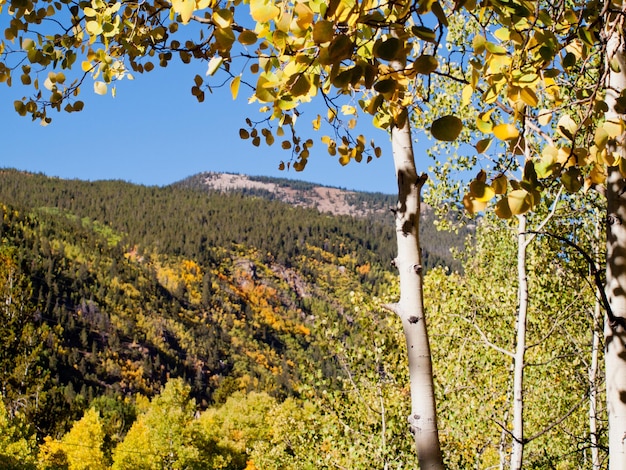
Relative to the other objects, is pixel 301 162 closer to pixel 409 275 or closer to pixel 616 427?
pixel 409 275

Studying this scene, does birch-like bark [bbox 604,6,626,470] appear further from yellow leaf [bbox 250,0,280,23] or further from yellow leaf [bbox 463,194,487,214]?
yellow leaf [bbox 250,0,280,23]

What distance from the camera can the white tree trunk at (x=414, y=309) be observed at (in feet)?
5.91

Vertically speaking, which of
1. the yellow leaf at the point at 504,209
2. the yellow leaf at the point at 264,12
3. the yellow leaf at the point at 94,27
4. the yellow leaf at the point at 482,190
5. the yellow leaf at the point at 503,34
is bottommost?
the yellow leaf at the point at 504,209

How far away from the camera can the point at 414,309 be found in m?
1.88

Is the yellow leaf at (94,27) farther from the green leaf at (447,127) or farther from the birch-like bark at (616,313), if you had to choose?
the birch-like bark at (616,313)

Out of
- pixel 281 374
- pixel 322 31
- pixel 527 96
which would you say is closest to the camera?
pixel 322 31

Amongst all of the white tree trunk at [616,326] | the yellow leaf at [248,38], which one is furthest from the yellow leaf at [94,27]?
the white tree trunk at [616,326]

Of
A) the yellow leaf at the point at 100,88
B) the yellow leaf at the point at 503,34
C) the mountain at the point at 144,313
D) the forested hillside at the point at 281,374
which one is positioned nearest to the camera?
the yellow leaf at the point at 503,34

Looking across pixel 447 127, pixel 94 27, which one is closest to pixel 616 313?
pixel 447 127

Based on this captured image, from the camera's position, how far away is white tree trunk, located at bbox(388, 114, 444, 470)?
180 centimetres

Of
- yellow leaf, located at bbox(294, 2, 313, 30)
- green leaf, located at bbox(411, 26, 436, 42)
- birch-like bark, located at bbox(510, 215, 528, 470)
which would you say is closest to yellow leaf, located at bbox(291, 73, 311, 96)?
yellow leaf, located at bbox(294, 2, 313, 30)

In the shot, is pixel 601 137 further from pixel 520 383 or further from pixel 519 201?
pixel 520 383

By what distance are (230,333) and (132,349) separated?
39.8 meters

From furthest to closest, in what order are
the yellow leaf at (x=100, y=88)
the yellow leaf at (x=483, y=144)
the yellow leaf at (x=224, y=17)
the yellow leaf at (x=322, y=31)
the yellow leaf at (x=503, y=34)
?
the yellow leaf at (x=100, y=88)
the yellow leaf at (x=503, y=34)
the yellow leaf at (x=483, y=144)
the yellow leaf at (x=224, y=17)
the yellow leaf at (x=322, y=31)
